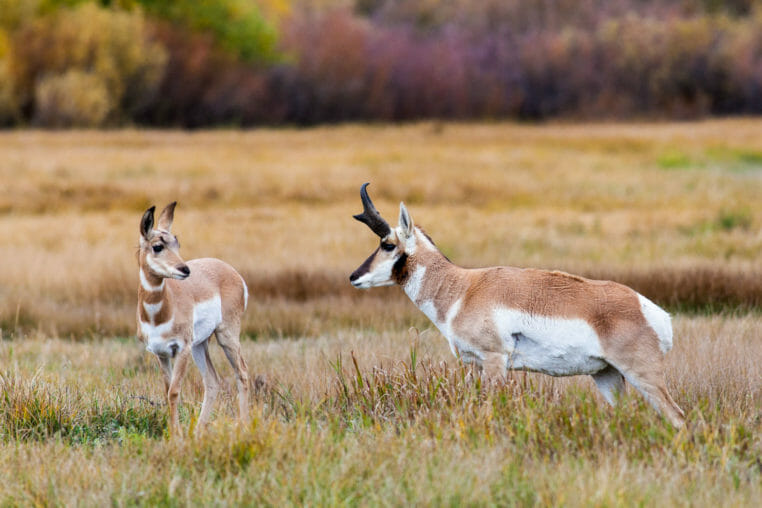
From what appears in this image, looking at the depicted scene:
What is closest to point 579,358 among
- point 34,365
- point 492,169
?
point 34,365

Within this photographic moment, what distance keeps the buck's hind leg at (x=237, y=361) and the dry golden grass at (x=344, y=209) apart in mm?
3789

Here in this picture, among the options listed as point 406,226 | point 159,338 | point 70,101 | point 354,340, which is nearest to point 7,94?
point 70,101

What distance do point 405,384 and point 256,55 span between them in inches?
2082

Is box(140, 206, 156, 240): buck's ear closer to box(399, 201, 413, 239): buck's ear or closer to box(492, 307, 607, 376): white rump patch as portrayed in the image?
box(399, 201, 413, 239): buck's ear

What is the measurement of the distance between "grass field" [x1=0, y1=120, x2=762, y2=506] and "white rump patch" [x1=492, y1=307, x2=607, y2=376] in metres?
0.21

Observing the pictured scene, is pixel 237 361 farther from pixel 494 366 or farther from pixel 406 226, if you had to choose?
pixel 494 366

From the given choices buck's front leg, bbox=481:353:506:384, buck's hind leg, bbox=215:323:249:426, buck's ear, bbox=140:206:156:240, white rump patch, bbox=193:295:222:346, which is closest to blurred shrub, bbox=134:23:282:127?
buck's hind leg, bbox=215:323:249:426

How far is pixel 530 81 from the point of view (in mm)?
61188

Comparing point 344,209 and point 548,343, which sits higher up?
point 548,343

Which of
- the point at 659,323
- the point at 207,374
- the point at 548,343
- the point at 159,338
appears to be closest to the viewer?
the point at 659,323

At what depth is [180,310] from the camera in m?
7.65

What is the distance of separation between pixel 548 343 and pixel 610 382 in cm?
74

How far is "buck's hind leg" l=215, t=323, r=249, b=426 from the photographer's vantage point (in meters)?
8.11

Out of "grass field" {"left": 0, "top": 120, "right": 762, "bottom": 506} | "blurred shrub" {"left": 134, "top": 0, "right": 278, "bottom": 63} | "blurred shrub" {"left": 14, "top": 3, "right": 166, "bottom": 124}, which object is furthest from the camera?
"blurred shrub" {"left": 134, "top": 0, "right": 278, "bottom": 63}
